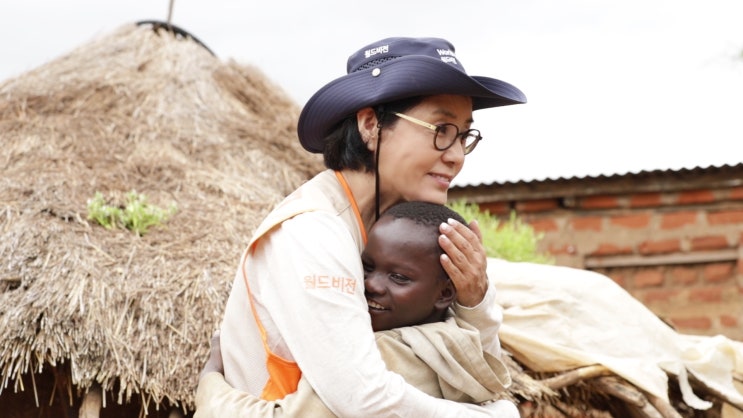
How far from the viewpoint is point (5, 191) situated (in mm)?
4645

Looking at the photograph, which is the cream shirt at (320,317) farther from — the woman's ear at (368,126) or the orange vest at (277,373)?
the woman's ear at (368,126)

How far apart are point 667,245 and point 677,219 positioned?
0.24 m

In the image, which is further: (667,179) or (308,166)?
(667,179)

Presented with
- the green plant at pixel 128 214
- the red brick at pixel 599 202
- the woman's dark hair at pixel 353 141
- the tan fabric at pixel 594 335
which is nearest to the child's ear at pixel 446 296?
the woman's dark hair at pixel 353 141

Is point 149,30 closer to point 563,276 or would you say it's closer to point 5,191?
point 5,191

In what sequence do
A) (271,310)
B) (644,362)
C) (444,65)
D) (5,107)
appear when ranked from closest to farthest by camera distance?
(271,310) → (444,65) → (644,362) → (5,107)

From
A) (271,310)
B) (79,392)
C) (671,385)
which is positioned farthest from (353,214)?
(671,385)

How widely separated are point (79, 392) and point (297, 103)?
4279 mm

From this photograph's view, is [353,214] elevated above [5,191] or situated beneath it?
elevated above

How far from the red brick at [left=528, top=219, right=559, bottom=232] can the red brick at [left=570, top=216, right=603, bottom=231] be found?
0.16 m

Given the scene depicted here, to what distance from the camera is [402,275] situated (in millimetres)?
2107

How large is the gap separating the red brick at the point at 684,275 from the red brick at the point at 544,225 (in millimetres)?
1052

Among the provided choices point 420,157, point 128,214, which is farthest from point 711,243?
point 420,157

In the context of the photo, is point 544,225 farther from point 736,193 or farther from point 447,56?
point 447,56
